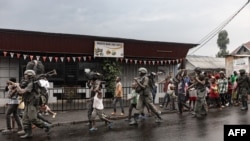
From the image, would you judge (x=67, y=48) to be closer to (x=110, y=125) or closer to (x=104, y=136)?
(x=110, y=125)

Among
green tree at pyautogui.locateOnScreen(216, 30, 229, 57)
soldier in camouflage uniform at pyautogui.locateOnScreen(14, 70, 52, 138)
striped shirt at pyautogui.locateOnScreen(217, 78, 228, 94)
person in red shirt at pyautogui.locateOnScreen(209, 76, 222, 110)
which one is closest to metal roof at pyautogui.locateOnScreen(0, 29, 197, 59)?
striped shirt at pyautogui.locateOnScreen(217, 78, 228, 94)

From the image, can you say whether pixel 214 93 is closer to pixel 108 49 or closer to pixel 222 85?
pixel 222 85

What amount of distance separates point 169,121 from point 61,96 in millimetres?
7716

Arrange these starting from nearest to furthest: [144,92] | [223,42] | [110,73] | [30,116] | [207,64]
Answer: [30,116] < [144,92] < [110,73] < [207,64] < [223,42]

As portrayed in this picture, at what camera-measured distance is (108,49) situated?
20656 millimetres

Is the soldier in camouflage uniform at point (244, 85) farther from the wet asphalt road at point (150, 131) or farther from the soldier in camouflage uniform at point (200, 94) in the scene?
the wet asphalt road at point (150, 131)

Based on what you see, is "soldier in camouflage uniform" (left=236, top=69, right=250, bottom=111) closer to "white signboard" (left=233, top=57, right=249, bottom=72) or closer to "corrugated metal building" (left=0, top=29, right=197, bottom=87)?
"corrugated metal building" (left=0, top=29, right=197, bottom=87)

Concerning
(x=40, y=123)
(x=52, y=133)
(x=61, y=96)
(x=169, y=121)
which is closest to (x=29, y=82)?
(x=40, y=123)

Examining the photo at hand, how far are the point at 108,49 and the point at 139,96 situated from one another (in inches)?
332

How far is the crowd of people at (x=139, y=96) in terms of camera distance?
1011cm

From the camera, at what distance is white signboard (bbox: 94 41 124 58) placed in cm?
2039

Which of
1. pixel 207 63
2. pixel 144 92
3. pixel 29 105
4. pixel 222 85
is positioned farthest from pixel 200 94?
pixel 207 63

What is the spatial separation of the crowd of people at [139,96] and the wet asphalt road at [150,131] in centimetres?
34

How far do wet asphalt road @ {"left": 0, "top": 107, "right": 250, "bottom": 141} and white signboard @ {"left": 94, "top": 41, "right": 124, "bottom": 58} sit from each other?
7.81 metres
